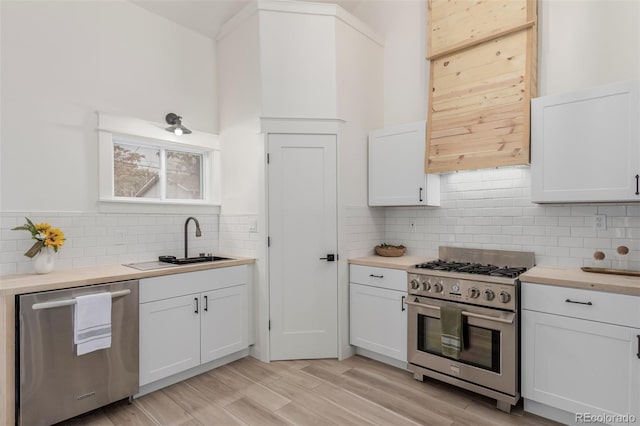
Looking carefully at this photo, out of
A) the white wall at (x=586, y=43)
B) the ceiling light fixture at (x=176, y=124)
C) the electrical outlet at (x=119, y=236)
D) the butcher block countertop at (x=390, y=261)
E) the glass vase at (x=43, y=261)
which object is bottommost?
the butcher block countertop at (x=390, y=261)

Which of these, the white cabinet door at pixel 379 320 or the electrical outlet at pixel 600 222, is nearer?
the electrical outlet at pixel 600 222

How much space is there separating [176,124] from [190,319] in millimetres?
1850

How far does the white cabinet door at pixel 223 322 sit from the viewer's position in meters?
3.04

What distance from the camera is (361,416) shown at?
7.85ft

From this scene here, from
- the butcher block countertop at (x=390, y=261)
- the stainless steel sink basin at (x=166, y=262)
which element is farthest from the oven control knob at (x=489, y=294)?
the stainless steel sink basin at (x=166, y=262)

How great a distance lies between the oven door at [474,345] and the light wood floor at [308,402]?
189 mm

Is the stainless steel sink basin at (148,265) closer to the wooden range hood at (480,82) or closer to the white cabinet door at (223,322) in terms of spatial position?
the white cabinet door at (223,322)

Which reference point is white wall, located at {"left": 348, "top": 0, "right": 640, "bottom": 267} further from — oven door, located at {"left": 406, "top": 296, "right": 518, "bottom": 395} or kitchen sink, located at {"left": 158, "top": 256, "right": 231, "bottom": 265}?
kitchen sink, located at {"left": 158, "top": 256, "right": 231, "bottom": 265}

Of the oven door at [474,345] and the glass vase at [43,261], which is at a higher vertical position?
the glass vase at [43,261]

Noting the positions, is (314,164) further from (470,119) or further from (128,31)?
(128,31)

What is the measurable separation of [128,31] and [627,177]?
13.7 feet

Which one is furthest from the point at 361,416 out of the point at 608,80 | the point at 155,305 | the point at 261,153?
the point at 608,80

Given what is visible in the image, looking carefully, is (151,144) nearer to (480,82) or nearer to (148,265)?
(148,265)

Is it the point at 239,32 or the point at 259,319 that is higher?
the point at 239,32
